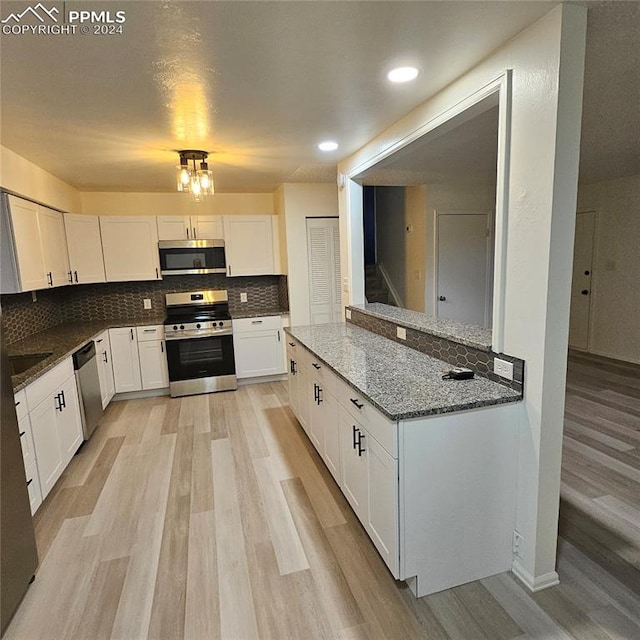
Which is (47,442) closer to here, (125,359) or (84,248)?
(125,359)

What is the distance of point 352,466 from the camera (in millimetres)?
2188

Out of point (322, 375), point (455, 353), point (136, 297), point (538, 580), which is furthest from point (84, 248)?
point (538, 580)

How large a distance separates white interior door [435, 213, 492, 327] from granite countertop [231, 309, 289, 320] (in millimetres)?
1993

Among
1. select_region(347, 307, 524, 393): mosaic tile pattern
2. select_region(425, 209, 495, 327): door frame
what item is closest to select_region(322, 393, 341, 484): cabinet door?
select_region(347, 307, 524, 393): mosaic tile pattern

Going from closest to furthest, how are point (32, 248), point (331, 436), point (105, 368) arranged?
1. point (331, 436)
2. point (32, 248)
3. point (105, 368)

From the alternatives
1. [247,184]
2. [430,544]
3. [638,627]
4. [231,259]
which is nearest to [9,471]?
[430,544]

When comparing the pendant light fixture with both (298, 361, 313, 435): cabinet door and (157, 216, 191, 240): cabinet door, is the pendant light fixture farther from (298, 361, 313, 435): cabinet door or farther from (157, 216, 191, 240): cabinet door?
(298, 361, 313, 435): cabinet door

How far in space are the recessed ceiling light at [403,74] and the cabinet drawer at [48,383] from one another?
268cm

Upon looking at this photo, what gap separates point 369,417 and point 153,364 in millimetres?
3398

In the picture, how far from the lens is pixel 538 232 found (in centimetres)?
161

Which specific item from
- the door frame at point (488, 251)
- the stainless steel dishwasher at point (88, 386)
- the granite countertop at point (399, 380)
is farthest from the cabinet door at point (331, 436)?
the door frame at point (488, 251)

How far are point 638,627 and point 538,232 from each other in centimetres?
163

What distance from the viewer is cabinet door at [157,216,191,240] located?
4.62 meters

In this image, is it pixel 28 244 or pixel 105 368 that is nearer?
pixel 28 244
